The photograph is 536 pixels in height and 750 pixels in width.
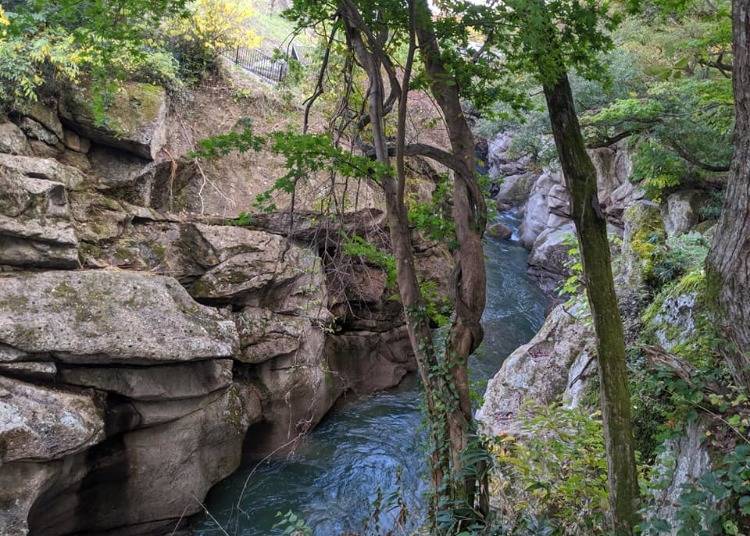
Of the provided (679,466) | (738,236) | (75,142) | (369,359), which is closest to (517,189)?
(369,359)

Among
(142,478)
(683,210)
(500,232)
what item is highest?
(500,232)

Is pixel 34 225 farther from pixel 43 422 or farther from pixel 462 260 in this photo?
pixel 462 260

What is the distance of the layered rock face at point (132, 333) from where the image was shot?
19.3 ft

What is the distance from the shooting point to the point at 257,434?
8.92m

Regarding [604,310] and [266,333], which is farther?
[266,333]

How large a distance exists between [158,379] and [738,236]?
6586 millimetres

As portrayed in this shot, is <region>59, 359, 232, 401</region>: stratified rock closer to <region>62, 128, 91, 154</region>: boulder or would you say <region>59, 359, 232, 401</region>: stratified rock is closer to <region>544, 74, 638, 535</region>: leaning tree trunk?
<region>62, 128, 91, 154</region>: boulder

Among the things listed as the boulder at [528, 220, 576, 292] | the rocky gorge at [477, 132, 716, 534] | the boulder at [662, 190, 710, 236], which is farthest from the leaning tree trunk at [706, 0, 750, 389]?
the boulder at [528, 220, 576, 292]

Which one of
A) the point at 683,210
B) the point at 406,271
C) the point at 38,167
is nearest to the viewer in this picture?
the point at 406,271

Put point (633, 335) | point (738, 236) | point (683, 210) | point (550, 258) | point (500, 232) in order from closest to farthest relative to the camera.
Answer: point (738, 236)
point (633, 335)
point (683, 210)
point (550, 258)
point (500, 232)

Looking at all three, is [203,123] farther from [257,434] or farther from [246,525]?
[246,525]

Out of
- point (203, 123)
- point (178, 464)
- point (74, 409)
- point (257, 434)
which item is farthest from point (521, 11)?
point (203, 123)

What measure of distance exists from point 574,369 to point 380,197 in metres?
5.64

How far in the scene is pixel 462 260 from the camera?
4.65 metres
